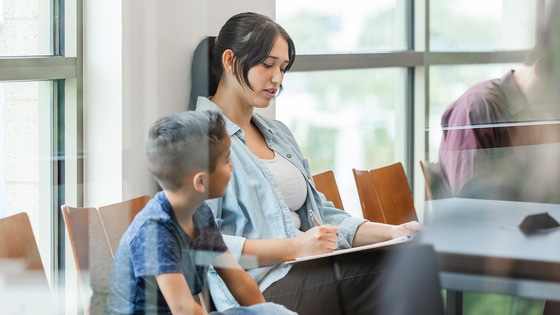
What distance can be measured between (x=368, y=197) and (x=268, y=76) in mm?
191

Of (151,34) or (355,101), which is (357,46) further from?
(151,34)

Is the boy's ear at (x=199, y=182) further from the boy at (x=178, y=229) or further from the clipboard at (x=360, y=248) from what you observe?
the clipboard at (x=360, y=248)

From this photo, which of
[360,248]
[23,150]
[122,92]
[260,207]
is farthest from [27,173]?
[360,248]

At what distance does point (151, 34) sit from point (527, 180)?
417 mm

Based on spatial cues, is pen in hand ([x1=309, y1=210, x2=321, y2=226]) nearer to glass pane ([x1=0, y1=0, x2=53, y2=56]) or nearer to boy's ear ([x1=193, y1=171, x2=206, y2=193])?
boy's ear ([x1=193, y1=171, x2=206, y2=193])

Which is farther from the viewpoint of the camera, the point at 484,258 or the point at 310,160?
the point at 310,160

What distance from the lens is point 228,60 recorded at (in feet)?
2.49

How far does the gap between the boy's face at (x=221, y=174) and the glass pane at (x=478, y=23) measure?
0.79 feet

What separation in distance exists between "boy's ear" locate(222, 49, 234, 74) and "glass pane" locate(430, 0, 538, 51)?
0.84 ft

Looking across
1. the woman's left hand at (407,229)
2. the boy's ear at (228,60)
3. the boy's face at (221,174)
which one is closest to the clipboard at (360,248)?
the woman's left hand at (407,229)

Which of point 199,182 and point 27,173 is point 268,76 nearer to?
point 199,182

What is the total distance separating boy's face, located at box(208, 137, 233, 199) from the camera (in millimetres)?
653

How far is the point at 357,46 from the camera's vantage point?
688 mm

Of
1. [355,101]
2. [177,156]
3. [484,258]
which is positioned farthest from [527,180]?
[177,156]
